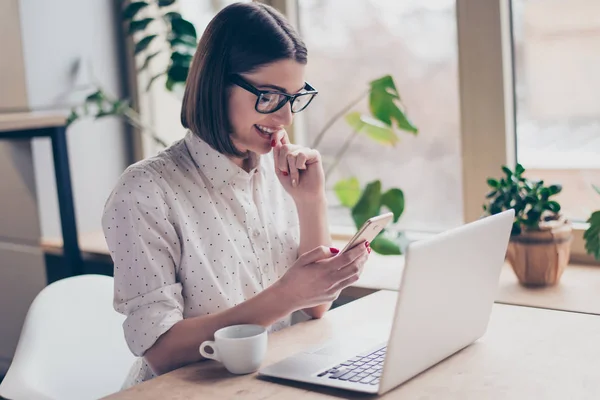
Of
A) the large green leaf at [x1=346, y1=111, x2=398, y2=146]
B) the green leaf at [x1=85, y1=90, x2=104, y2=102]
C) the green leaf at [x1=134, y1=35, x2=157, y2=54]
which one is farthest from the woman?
the green leaf at [x1=85, y1=90, x2=104, y2=102]

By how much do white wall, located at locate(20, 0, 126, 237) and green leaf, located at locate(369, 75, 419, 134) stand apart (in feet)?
3.82

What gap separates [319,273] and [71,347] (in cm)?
60

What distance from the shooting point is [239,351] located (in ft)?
3.97

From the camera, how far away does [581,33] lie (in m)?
1.95

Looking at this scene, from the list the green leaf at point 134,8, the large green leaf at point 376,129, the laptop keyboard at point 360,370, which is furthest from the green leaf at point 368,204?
the green leaf at point 134,8

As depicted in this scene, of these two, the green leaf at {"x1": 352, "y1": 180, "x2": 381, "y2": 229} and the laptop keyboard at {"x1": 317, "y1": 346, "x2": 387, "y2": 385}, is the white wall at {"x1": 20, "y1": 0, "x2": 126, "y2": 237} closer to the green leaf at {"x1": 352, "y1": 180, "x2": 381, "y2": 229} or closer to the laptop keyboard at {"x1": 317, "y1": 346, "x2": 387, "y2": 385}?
the green leaf at {"x1": 352, "y1": 180, "x2": 381, "y2": 229}

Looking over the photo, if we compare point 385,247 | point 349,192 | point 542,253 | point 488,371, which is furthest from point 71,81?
point 488,371

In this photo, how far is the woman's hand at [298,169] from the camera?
1.62 m

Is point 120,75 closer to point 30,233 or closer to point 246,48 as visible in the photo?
point 30,233

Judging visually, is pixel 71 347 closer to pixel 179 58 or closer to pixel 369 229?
pixel 369 229

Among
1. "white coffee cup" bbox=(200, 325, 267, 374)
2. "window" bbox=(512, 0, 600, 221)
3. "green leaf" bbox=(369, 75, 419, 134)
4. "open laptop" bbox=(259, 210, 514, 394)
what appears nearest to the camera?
"open laptop" bbox=(259, 210, 514, 394)

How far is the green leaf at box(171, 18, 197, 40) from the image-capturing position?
239cm

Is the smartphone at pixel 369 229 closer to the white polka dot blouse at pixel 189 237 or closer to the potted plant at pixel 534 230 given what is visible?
the white polka dot blouse at pixel 189 237

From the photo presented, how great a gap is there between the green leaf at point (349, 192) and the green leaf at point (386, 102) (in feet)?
0.79
